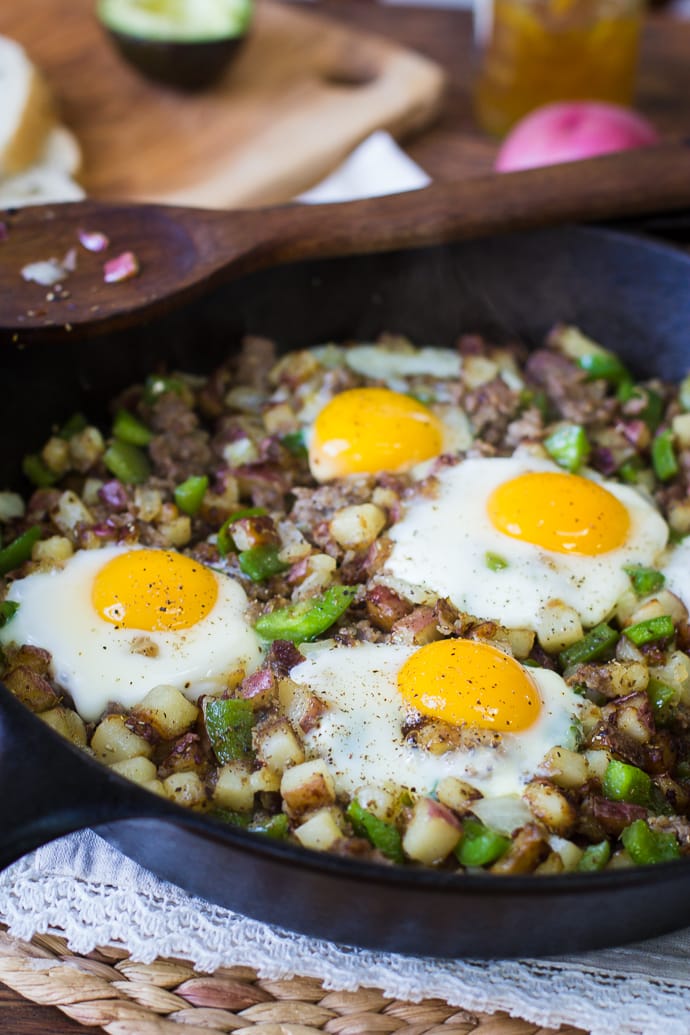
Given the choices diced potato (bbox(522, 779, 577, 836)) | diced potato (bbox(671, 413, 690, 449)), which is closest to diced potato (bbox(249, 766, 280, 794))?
diced potato (bbox(522, 779, 577, 836))

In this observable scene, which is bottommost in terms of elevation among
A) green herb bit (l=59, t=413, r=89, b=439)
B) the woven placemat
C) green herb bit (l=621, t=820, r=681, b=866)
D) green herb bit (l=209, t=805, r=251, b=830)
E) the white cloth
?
the woven placemat

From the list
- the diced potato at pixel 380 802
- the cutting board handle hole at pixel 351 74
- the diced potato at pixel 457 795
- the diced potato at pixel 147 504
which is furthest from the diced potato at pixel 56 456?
the cutting board handle hole at pixel 351 74

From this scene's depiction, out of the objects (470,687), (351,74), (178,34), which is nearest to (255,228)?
(470,687)

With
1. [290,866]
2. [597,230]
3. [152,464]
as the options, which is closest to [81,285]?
[152,464]

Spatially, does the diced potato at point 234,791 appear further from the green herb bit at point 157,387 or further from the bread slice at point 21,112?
the bread slice at point 21,112

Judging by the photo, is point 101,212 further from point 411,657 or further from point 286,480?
point 411,657

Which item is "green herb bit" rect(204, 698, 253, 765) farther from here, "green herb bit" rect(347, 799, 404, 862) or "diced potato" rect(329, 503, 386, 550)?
"diced potato" rect(329, 503, 386, 550)

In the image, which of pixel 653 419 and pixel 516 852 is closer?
pixel 516 852
